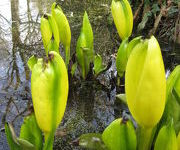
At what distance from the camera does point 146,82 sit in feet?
1.79

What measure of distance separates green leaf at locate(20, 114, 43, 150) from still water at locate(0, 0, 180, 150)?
0.33 meters

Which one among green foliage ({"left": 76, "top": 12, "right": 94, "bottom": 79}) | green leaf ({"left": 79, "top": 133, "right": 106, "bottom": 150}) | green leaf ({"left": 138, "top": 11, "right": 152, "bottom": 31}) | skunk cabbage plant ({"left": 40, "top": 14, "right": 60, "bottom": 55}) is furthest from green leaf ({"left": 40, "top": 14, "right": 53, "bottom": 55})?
green leaf ({"left": 138, "top": 11, "right": 152, "bottom": 31})

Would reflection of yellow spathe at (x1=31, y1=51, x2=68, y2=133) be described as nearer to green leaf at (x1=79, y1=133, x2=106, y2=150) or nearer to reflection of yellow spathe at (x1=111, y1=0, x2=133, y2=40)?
green leaf at (x1=79, y1=133, x2=106, y2=150)

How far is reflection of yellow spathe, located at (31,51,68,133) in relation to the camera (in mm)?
582

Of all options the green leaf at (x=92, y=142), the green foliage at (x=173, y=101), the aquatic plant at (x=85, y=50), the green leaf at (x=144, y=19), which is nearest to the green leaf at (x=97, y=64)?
the aquatic plant at (x=85, y=50)

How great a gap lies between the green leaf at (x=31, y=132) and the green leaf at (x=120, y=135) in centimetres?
15

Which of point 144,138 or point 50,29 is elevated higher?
point 50,29

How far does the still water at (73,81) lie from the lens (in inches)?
46.6

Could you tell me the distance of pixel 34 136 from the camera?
72 centimetres

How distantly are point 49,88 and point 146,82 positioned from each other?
18 centimetres

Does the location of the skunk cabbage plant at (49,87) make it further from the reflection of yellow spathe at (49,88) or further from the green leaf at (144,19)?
the green leaf at (144,19)

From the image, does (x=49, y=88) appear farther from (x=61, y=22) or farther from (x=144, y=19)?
(x=144, y=19)

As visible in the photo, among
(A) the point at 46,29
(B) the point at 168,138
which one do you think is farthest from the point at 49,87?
(A) the point at 46,29

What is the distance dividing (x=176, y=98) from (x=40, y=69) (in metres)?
0.30
